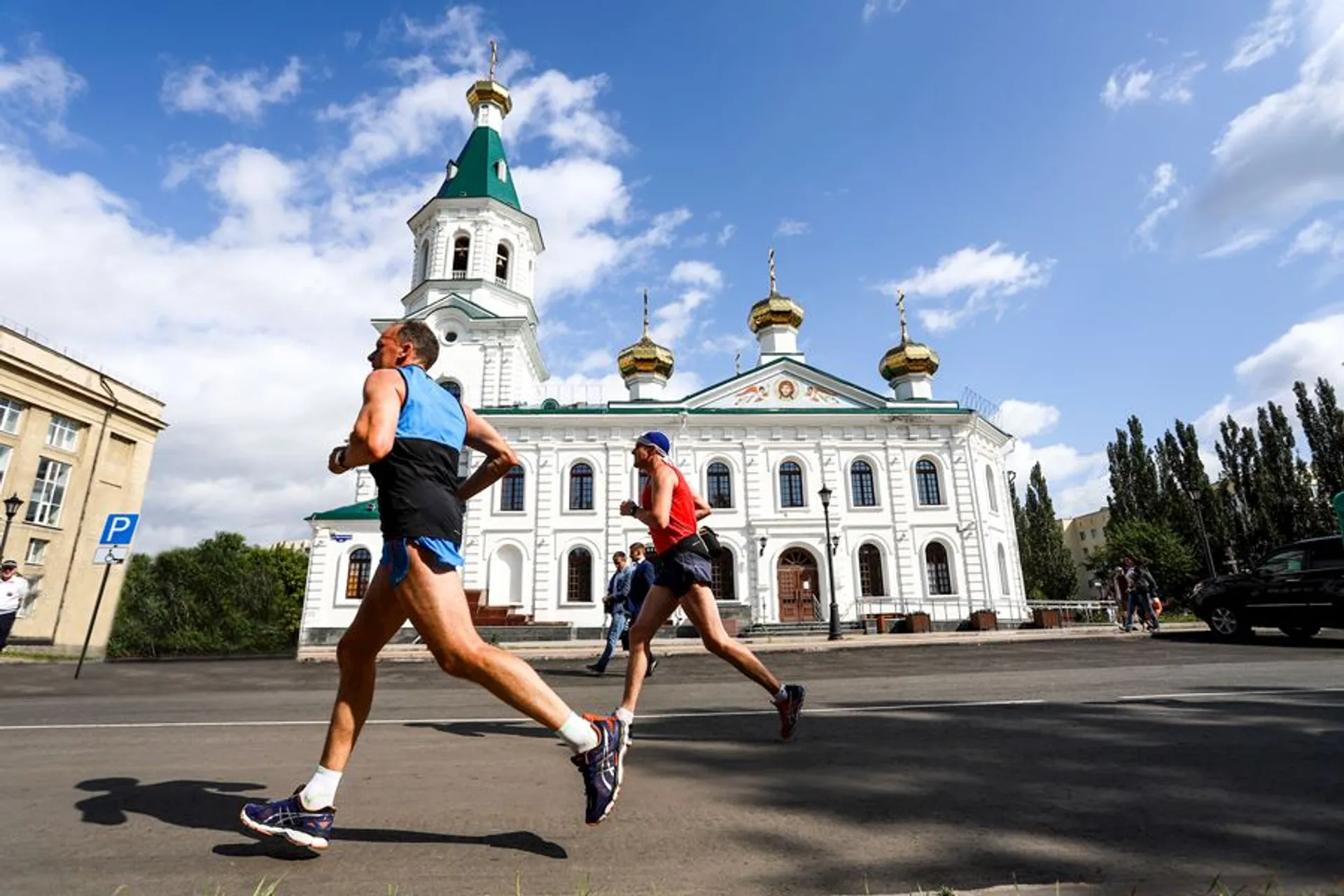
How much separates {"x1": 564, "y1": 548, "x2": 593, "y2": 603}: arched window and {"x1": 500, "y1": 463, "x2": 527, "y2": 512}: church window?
2.85 meters

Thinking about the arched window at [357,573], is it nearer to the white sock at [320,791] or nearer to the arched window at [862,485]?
the arched window at [862,485]

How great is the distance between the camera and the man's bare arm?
3010mm

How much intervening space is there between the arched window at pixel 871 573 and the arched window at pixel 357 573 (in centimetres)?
1799

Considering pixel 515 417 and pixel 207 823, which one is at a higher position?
pixel 515 417

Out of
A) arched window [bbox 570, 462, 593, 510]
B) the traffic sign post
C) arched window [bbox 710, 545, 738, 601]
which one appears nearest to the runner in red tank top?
the traffic sign post

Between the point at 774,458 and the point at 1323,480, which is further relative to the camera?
the point at 1323,480

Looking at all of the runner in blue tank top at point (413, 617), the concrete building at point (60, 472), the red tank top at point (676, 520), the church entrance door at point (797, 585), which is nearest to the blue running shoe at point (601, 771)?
the runner in blue tank top at point (413, 617)

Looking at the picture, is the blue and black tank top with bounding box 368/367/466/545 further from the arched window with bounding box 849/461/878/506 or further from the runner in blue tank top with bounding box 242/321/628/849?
the arched window with bounding box 849/461/878/506

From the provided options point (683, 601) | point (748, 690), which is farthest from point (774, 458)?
point (683, 601)

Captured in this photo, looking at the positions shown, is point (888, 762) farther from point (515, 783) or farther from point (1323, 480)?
point (1323, 480)

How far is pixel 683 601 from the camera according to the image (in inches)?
161

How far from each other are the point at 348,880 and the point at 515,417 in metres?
25.2

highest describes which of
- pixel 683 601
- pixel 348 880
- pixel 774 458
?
pixel 774 458

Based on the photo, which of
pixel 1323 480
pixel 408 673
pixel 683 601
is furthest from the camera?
pixel 1323 480
